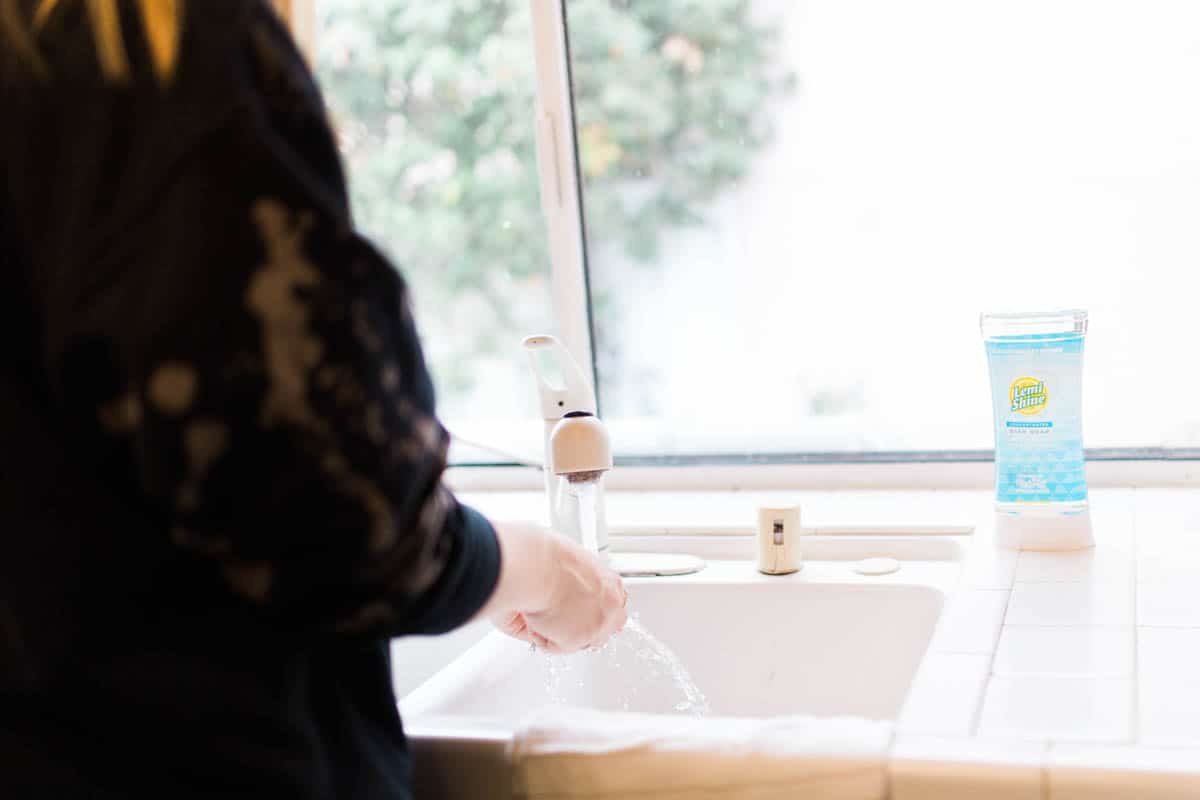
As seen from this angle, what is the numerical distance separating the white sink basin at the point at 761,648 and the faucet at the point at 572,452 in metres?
0.09

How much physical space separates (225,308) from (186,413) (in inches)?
2.0

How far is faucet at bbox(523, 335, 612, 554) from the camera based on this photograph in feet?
4.34

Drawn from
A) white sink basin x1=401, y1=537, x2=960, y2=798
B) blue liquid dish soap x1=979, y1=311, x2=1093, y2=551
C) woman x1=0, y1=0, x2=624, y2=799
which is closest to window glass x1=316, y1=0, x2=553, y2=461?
white sink basin x1=401, y1=537, x2=960, y2=798

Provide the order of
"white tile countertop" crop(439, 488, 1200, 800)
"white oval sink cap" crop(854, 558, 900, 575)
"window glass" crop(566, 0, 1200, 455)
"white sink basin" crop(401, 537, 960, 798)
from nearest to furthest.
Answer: "white tile countertop" crop(439, 488, 1200, 800), "white sink basin" crop(401, 537, 960, 798), "white oval sink cap" crop(854, 558, 900, 575), "window glass" crop(566, 0, 1200, 455)

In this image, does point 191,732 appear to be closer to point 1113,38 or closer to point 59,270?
point 59,270

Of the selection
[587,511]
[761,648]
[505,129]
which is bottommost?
[761,648]

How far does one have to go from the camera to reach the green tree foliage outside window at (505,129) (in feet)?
6.22

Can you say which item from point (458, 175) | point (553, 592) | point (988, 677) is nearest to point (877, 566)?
point (988, 677)

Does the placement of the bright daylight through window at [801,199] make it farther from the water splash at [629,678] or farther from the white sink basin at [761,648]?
the water splash at [629,678]

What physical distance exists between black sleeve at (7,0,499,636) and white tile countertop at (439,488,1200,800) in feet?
1.28

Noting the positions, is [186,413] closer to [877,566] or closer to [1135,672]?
[1135,672]

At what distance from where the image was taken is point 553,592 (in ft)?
2.91

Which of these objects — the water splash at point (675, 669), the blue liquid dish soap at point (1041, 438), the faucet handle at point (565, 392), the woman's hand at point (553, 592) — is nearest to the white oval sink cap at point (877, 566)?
the blue liquid dish soap at point (1041, 438)

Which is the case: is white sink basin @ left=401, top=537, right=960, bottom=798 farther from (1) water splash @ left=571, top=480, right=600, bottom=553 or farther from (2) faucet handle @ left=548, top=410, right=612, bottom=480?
(2) faucet handle @ left=548, top=410, right=612, bottom=480
